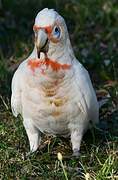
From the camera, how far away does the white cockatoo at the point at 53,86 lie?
4.36m

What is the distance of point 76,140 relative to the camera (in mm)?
4777

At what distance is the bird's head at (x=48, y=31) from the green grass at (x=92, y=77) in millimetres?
787

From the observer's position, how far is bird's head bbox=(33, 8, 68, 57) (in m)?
4.23

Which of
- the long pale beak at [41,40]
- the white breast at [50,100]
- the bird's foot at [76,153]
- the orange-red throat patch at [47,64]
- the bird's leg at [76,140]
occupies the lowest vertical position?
the bird's foot at [76,153]

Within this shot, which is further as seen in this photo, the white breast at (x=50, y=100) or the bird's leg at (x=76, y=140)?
the bird's leg at (x=76, y=140)

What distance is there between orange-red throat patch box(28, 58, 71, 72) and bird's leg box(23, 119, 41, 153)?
457 mm

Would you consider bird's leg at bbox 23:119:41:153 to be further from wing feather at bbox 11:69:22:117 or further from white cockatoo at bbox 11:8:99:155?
wing feather at bbox 11:69:22:117

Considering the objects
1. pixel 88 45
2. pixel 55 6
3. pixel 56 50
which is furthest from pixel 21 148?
pixel 55 6

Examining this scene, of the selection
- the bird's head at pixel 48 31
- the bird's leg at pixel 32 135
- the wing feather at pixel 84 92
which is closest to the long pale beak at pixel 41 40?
the bird's head at pixel 48 31

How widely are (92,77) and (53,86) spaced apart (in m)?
1.80

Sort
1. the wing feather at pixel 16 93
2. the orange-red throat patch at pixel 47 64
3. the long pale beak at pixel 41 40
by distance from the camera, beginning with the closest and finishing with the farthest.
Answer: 1. the long pale beak at pixel 41 40
2. the orange-red throat patch at pixel 47 64
3. the wing feather at pixel 16 93

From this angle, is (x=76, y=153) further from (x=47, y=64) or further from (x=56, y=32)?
(x=56, y=32)

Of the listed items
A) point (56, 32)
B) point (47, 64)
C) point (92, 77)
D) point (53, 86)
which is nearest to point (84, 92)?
point (53, 86)

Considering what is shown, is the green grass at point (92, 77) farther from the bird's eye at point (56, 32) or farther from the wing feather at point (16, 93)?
the bird's eye at point (56, 32)
